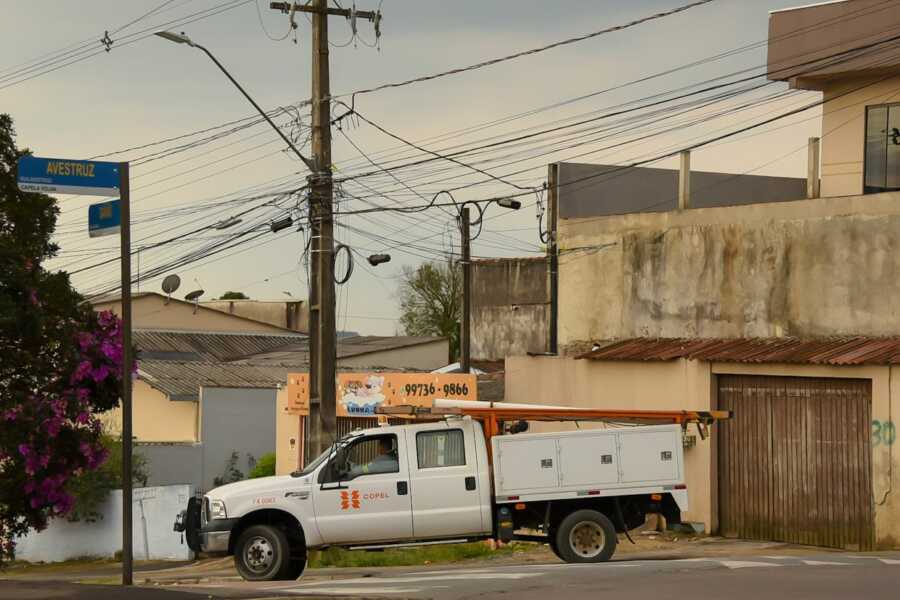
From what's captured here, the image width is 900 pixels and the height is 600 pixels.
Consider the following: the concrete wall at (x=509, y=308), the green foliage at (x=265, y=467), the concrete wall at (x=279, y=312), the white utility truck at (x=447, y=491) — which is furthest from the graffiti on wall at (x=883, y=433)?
the concrete wall at (x=279, y=312)

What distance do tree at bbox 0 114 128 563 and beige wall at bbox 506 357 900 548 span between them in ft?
40.8

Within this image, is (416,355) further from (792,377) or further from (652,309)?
(792,377)

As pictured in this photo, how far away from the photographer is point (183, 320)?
66.3m

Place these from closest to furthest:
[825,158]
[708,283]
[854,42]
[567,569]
Result: [567,569] → [708,283] → [854,42] → [825,158]

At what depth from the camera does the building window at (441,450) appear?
20.5 m

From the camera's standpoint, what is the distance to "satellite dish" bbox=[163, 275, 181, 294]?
63.0 m

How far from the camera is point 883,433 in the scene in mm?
23250

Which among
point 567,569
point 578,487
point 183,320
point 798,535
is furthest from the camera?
point 183,320

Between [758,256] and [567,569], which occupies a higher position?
[758,256]

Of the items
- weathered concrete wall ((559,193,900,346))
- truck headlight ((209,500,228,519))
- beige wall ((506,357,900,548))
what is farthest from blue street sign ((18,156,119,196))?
weathered concrete wall ((559,193,900,346))

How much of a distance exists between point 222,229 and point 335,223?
8.83 m

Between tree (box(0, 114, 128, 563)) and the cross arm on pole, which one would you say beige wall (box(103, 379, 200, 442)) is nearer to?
the cross arm on pole

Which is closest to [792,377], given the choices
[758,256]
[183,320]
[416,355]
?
[758,256]

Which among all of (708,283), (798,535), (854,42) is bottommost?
(798,535)
